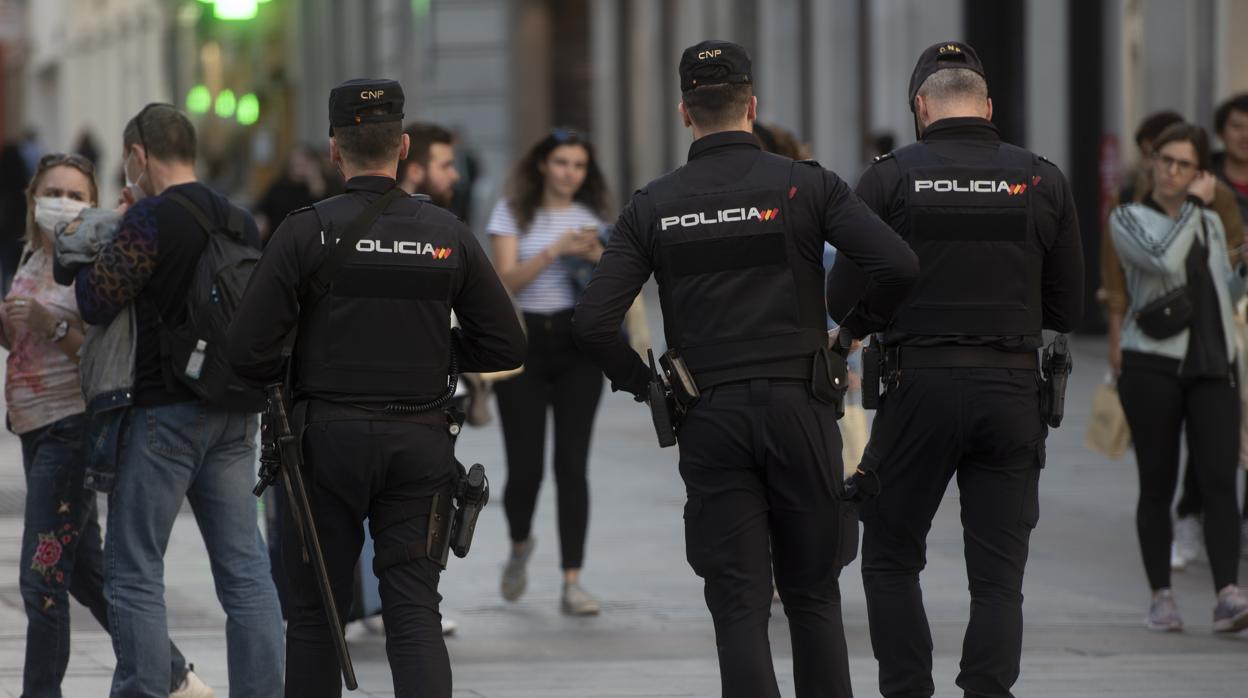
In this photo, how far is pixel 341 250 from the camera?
17.2ft

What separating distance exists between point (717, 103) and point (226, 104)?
41.6 metres

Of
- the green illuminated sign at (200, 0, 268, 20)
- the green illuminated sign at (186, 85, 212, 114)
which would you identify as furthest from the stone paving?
the green illuminated sign at (186, 85, 212, 114)

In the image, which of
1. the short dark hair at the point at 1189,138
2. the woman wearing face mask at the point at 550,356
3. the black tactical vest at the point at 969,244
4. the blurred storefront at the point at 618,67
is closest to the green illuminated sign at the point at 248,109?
the blurred storefront at the point at 618,67

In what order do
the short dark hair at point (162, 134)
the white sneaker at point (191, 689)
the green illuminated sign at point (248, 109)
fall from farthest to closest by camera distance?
the green illuminated sign at point (248, 109) → the white sneaker at point (191, 689) → the short dark hair at point (162, 134)

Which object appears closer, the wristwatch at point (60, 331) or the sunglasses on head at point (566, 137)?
the wristwatch at point (60, 331)

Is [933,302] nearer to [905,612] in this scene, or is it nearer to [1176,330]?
[905,612]

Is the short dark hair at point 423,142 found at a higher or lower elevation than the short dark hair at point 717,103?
lower

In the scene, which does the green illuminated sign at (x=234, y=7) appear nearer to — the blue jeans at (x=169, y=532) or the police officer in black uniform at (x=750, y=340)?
the blue jeans at (x=169, y=532)

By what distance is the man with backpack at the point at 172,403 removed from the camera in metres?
5.93

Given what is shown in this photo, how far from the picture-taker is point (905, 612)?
607 centimetres

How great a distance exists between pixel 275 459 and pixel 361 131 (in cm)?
82

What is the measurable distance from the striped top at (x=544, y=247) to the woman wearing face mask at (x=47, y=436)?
8.30 ft

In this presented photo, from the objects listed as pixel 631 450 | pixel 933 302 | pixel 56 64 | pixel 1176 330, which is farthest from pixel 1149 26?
pixel 56 64

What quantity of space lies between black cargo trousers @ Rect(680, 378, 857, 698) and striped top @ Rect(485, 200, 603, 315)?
3.15 meters
